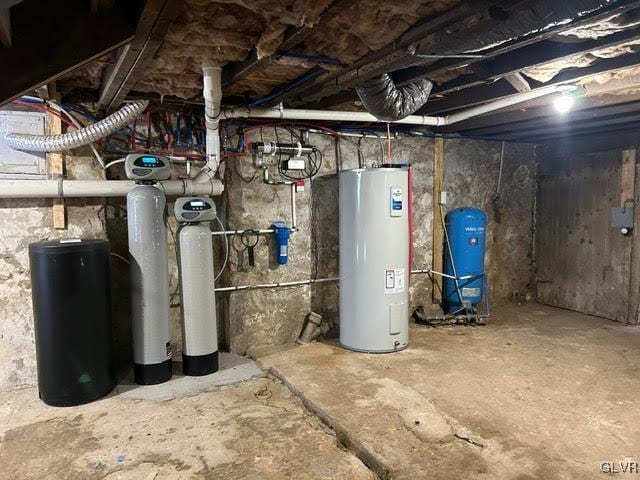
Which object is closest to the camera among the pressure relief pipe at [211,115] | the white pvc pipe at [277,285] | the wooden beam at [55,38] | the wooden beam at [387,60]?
the wooden beam at [55,38]

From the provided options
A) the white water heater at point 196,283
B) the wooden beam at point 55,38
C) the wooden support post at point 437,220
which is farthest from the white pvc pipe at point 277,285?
the wooden beam at point 55,38

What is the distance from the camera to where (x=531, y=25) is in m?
1.80

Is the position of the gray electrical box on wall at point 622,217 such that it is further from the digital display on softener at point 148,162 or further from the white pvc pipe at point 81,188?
the digital display on softener at point 148,162

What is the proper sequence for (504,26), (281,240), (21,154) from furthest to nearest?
(281,240) → (21,154) → (504,26)

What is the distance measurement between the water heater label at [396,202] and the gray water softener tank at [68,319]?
2.07 metres

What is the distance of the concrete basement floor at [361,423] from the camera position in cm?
215

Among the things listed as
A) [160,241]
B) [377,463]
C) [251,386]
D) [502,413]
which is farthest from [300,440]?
[160,241]

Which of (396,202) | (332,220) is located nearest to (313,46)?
(396,202)

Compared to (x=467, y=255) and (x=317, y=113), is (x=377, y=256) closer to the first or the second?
(x=317, y=113)

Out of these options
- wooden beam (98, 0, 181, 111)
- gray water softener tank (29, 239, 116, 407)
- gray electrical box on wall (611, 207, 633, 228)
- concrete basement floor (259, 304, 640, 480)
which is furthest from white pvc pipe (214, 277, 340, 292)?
gray electrical box on wall (611, 207, 633, 228)

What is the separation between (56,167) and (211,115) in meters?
1.10

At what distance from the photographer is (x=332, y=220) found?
413cm

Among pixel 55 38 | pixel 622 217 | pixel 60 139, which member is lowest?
pixel 622 217

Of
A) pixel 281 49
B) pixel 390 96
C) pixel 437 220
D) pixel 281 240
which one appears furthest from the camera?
pixel 437 220
